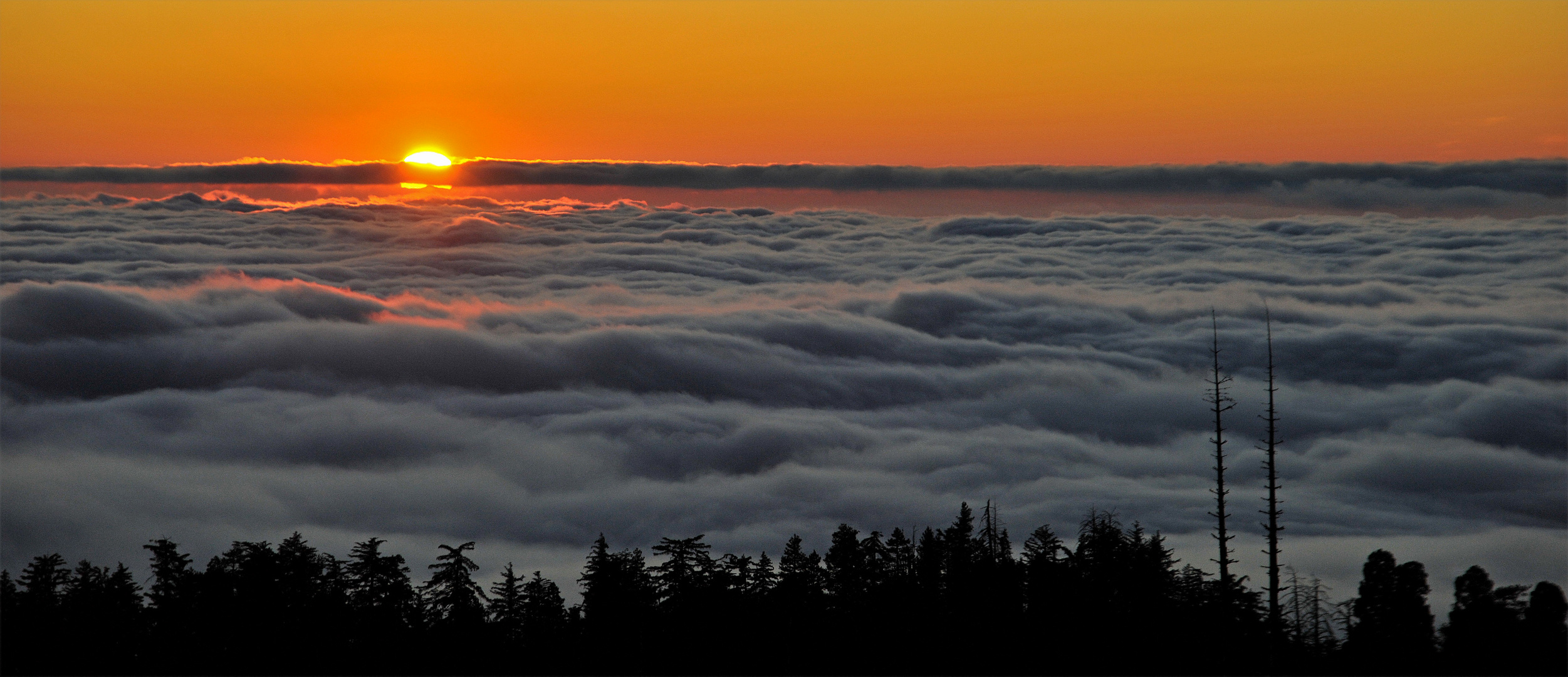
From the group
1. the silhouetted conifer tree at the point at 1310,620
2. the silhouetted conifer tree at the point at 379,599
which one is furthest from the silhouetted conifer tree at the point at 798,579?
the silhouetted conifer tree at the point at 1310,620

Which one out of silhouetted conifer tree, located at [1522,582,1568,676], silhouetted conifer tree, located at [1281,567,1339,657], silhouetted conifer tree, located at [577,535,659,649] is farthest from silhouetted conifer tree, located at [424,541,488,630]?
silhouetted conifer tree, located at [1522,582,1568,676]

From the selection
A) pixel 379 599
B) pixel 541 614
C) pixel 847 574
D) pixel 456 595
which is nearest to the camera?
pixel 456 595

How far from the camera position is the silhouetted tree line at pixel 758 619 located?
41.0 m

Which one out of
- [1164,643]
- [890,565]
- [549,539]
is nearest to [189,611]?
[890,565]

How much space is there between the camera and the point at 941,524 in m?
175

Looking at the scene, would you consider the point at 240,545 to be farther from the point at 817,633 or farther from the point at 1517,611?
the point at 1517,611

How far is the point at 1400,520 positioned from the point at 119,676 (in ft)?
640

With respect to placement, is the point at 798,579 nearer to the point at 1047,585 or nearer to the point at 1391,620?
the point at 1047,585

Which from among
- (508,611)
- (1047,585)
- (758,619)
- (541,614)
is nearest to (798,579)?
(758,619)

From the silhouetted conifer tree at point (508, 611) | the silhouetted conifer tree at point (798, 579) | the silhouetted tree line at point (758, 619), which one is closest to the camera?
the silhouetted tree line at point (758, 619)

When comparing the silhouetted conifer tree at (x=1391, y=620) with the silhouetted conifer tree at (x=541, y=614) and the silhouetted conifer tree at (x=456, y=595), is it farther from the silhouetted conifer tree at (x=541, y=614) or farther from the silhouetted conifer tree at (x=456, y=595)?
the silhouetted conifer tree at (x=456, y=595)

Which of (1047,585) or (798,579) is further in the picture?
(1047,585)

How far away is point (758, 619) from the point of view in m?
47.5

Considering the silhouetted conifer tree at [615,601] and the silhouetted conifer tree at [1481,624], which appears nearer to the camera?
the silhouetted conifer tree at [1481,624]
